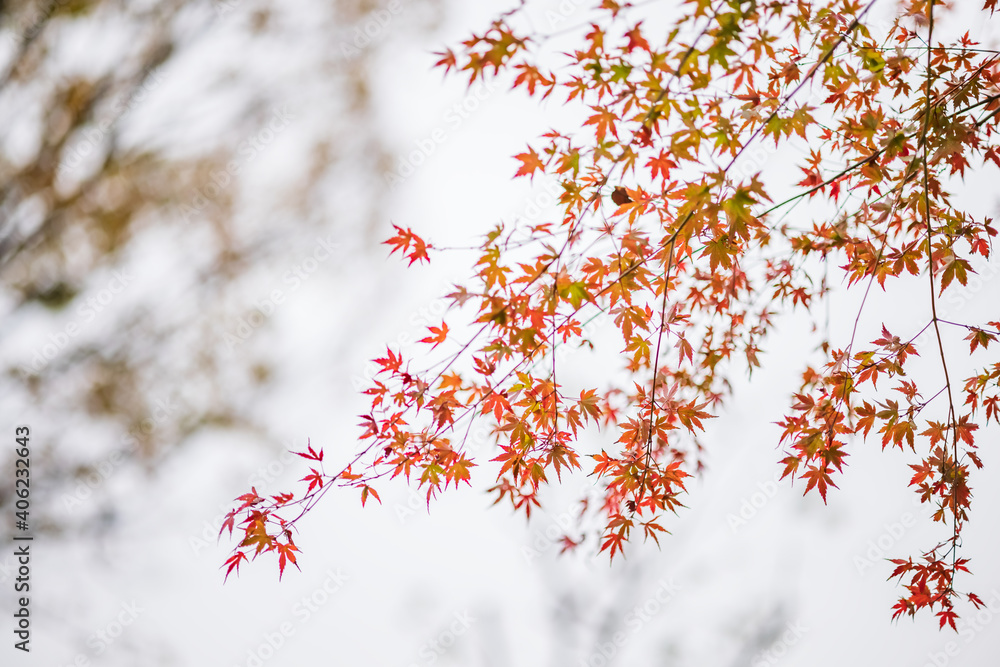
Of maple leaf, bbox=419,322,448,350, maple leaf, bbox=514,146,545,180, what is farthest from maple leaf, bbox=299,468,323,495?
maple leaf, bbox=514,146,545,180

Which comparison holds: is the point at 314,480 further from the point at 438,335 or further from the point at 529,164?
the point at 529,164

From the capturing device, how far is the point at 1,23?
3.41 m

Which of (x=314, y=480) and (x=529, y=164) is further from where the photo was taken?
(x=314, y=480)

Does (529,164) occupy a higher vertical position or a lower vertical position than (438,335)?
higher

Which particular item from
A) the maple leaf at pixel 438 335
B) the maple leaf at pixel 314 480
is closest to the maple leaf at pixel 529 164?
the maple leaf at pixel 438 335

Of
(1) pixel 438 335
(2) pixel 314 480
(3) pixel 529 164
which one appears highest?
(3) pixel 529 164

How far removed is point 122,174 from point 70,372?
62.3 inches

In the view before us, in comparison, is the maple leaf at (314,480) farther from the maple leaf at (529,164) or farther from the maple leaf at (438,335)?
the maple leaf at (529,164)

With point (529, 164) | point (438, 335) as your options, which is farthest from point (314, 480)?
point (529, 164)

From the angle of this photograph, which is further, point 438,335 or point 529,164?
point 438,335

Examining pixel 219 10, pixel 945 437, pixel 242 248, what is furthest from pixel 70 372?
pixel 945 437

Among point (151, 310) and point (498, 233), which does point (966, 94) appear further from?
point (151, 310)

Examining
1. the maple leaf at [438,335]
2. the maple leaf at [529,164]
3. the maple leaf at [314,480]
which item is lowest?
the maple leaf at [314,480]

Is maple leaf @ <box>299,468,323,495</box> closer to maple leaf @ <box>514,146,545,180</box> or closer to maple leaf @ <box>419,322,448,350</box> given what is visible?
maple leaf @ <box>419,322,448,350</box>
